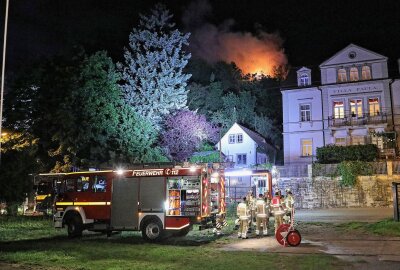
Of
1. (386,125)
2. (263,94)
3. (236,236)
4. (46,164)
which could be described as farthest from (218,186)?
(263,94)

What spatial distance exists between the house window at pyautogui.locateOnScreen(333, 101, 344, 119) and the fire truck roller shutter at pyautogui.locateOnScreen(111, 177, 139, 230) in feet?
90.6

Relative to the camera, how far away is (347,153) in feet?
111

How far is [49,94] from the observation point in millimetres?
30312

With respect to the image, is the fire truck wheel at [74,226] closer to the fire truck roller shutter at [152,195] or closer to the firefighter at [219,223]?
the fire truck roller shutter at [152,195]

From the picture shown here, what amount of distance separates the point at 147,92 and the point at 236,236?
2250 centimetres

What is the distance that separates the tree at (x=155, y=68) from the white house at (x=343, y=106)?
11.1 m

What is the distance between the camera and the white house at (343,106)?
3819 centimetres

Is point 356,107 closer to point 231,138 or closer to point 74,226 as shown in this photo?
point 231,138

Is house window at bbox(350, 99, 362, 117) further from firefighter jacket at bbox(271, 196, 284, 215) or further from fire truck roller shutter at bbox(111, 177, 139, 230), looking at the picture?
fire truck roller shutter at bbox(111, 177, 139, 230)

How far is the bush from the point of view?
33.4 m

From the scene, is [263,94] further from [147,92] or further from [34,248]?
[34,248]

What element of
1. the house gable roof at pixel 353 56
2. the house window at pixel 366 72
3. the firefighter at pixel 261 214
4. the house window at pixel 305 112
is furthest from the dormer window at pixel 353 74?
the firefighter at pixel 261 214

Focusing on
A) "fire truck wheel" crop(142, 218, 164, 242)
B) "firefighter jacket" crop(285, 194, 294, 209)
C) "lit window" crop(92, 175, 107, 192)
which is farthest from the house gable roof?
"fire truck wheel" crop(142, 218, 164, 242)

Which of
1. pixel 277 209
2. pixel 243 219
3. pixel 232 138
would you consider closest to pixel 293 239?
pixel 277 209
